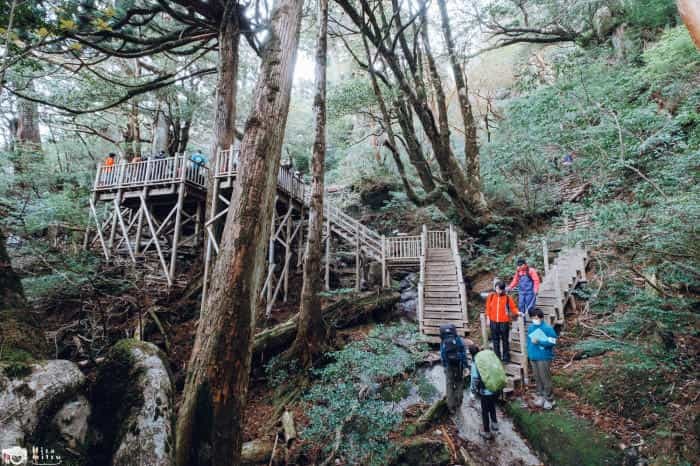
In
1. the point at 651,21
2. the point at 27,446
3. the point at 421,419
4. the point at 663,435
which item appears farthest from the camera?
the point at 651,21

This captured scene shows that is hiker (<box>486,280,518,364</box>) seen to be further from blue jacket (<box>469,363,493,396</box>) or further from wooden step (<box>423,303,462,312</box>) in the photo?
wooden step (<box>423,303,462,312</box>)

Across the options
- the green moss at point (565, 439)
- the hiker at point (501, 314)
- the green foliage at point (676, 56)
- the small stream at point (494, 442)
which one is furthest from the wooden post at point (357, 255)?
the green foliage at point (676, 56)

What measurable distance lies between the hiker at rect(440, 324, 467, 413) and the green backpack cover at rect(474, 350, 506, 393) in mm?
610

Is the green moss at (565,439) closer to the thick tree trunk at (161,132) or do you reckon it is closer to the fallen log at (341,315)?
the fallen log at (341,315)

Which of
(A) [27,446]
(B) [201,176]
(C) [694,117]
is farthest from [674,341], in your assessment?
(B) [201,176]

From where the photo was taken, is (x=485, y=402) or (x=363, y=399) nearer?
(x=485, y=402)

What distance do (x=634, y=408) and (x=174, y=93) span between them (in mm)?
19009

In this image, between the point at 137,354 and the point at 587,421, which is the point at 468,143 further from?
the point at 137,354

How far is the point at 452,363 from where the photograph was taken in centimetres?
549

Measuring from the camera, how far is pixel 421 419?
5.27m

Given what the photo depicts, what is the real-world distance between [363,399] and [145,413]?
3.12 m

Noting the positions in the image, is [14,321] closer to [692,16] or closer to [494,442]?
[494,442]

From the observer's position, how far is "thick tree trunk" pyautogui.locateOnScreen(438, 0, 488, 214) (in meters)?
11.2

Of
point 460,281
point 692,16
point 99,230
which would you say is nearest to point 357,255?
point 460,281
